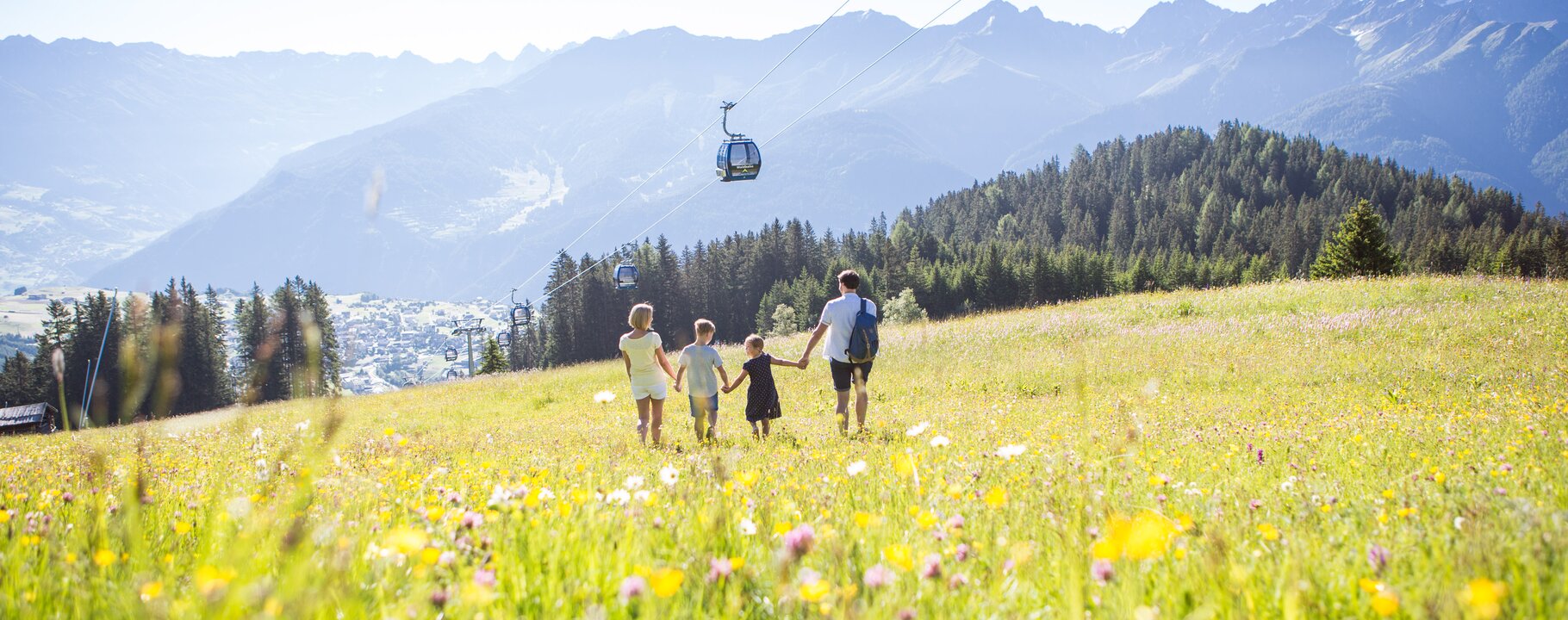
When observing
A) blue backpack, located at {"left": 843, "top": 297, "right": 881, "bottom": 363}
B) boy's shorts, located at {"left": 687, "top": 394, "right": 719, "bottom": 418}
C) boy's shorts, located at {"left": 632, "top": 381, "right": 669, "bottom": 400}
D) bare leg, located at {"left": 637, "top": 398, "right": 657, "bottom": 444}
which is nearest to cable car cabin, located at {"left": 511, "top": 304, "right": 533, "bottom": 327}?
bare leg, located at {"left": 637, "top": 398, "right": 657, "bottom": 444}

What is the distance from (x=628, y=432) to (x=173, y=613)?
1061 centimetres

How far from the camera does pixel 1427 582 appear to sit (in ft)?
7.26

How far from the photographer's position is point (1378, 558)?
2496mm

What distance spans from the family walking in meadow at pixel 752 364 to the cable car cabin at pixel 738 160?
10.5 meters

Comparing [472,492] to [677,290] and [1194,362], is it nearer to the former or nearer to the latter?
[1194,362]

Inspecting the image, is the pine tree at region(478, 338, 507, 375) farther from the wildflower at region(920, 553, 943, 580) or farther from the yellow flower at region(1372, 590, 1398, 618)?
the yellow flower at region(1372, 590, 1398, 618)

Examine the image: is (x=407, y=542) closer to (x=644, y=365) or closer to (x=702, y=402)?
(x=644, y=365)

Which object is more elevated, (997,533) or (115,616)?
(115,616)

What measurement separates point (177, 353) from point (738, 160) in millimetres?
74808

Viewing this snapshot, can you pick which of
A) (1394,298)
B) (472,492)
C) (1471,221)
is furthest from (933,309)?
(1471,221)

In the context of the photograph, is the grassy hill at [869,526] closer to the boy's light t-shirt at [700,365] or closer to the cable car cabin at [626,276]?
the boy's light t-shirt at [700,365]

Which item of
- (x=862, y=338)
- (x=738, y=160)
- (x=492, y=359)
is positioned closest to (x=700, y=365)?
(x=862, y=338)

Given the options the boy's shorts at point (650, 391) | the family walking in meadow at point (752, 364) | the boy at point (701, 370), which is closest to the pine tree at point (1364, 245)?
the family walking in meadow at point (752, 364)

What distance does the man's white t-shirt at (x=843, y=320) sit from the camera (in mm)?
10266
